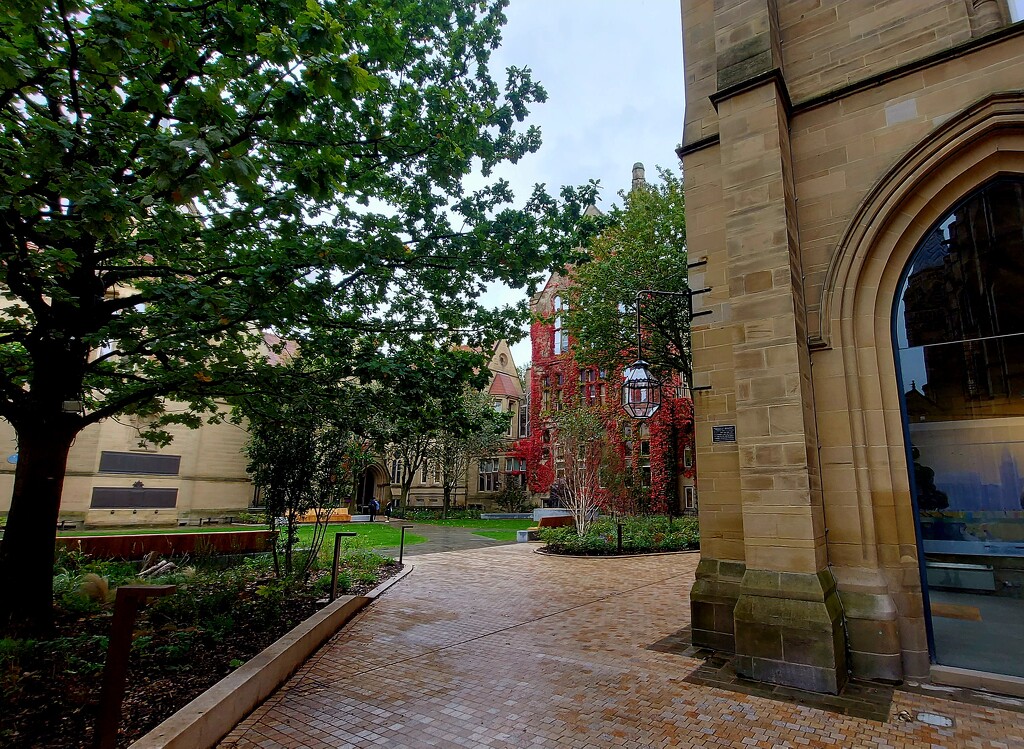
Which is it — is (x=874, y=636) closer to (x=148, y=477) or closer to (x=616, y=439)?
(x=616, y=439)

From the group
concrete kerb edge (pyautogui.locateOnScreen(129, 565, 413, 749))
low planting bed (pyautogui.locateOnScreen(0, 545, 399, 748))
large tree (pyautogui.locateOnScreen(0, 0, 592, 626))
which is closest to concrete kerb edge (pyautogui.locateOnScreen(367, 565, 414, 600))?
low planting bed (pyautogui.locateOnScreen(0, 545, 399, 748))

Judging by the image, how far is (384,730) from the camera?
14.0 ft

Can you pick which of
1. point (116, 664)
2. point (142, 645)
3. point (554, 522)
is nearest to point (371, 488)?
point (554, 522)

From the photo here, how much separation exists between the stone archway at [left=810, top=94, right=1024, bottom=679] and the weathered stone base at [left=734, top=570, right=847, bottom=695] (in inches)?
17.7

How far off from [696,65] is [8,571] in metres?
11.4

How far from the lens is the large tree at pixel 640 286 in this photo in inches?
773

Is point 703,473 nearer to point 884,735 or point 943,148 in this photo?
point 884,735

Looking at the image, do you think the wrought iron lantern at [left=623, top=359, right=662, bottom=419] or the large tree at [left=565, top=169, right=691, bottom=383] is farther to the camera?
the large tree at [left=565, top=169, right=691, bottom=383]

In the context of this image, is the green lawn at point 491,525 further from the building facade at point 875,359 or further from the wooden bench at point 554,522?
the building facade at point 875,359

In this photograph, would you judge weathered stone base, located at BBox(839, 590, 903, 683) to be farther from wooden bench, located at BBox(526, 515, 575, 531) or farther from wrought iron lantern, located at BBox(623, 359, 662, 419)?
wooden bench, located at BBox(526, 515, 575, 531)

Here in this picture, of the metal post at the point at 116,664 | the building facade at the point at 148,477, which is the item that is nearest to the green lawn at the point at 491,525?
the building facade at the point at 148,477

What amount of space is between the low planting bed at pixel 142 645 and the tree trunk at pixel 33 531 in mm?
497

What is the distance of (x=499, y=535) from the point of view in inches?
909

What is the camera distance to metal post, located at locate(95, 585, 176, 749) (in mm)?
3148
